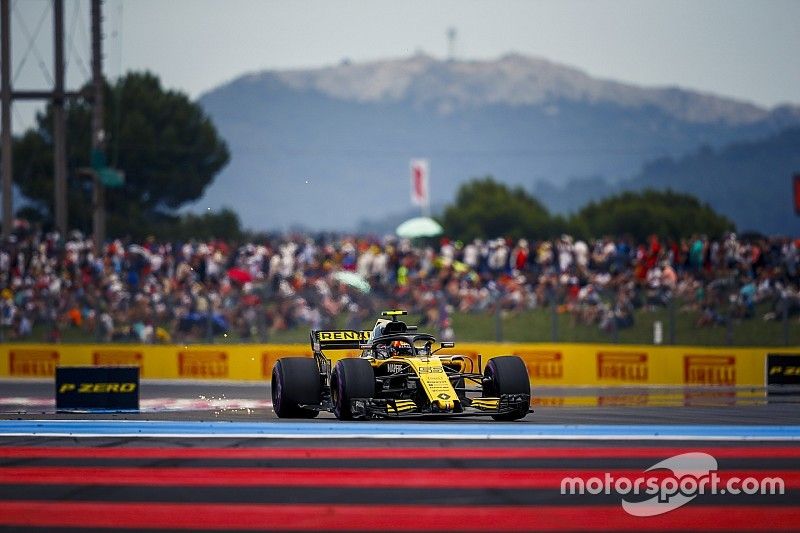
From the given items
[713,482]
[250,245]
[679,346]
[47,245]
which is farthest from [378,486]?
[47,245]

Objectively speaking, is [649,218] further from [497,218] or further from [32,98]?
[32,98]

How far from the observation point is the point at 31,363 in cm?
3177

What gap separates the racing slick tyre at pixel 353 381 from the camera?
1598cm

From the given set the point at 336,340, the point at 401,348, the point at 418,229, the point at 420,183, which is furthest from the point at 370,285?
the point at 420,183

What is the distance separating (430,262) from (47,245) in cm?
1084

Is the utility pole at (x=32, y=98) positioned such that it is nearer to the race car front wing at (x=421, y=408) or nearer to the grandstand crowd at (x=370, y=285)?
the grandstand crowd at (x=370, y=285)

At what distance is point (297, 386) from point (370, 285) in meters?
13.3

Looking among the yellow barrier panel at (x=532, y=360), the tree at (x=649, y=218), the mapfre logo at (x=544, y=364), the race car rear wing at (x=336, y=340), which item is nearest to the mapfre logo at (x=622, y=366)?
the yellow barrier panel at (x=532, y=360)

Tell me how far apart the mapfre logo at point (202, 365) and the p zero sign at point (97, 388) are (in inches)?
388

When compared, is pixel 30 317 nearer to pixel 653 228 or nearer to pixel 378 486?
pixel 378 486

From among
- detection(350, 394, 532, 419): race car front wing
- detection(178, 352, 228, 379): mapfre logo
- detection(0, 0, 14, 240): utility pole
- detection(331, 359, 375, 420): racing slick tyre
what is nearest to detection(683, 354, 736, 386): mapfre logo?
detection(178, 352, 228, 379): mapfre logo

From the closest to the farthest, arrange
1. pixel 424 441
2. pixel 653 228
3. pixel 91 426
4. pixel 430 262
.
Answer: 1. pixel 424 441
2. pixel 91 426
3. pixel 430 262
4. pixel 653 228

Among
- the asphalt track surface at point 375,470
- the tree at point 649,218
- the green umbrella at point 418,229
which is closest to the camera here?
the asphalt track surface at point 375,470

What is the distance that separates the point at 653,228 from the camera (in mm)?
93938
